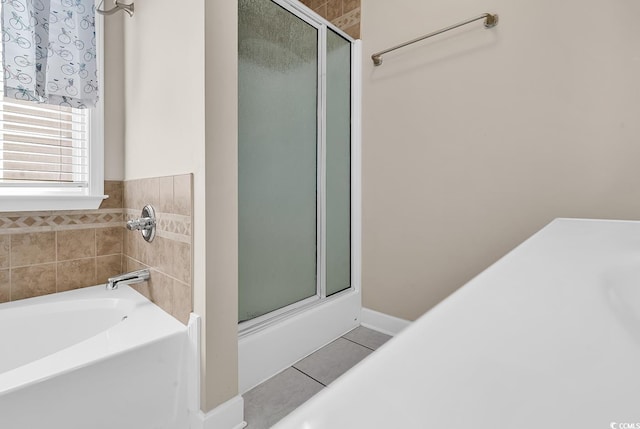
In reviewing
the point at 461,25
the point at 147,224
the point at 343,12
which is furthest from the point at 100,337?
the point at 343,12

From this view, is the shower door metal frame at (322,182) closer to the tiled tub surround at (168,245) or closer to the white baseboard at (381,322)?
the white baseboard at (381,322)

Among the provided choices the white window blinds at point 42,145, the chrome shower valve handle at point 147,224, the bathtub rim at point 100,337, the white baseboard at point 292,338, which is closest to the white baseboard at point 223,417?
the white baseboard at point 292,338

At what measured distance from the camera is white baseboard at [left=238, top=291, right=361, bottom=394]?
1334 mm

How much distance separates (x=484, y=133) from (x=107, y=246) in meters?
1.98

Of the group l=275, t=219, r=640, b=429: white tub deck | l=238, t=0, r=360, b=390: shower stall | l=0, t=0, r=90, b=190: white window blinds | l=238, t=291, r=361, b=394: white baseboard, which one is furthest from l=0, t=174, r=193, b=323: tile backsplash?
l=275, t=219, r=640, b=429: white tub deck

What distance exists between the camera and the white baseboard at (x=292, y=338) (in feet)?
4.38

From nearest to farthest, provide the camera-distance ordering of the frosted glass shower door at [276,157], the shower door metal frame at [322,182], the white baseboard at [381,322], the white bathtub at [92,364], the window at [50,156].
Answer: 1. the white bathtub at [92,364]
2. the window at [50,156]
3. the frosted glass shower door at [276,157]
4. the shower door metal frame at [322,182]
5. the white baseboard at [381,322]

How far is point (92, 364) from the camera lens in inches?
32.8

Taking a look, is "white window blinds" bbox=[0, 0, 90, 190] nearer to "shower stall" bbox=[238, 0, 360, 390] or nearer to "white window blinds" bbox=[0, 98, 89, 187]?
"white window blinds" bbox=[0, 98, 89, 187]

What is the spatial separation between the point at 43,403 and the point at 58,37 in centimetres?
136

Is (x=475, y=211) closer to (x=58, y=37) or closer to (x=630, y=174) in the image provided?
(x=630, y=174)

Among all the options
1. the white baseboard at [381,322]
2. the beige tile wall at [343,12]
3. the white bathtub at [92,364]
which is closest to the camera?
the white bathtub at [92,364]

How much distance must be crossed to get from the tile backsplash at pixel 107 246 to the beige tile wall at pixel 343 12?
1.60 meters

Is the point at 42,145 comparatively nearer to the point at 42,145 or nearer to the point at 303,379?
the point at 42,145
